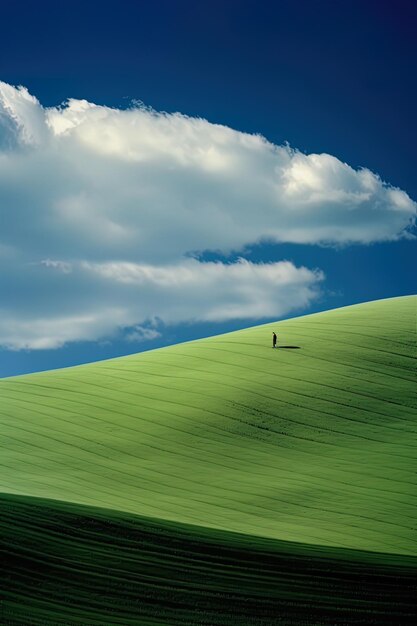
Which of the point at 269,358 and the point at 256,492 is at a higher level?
the point at 269,358

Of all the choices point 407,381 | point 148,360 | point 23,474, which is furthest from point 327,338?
point 23,474

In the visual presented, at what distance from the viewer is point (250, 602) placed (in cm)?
1263

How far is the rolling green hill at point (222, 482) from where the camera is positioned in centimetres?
1266

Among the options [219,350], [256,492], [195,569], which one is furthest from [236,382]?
[195,569]

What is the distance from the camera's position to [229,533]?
1590cm

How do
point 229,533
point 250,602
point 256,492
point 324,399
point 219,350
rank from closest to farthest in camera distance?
point 250,602
point 229,533
point 256,492
point 324,399
point 219,350

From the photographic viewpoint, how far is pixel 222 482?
2106 centimetres

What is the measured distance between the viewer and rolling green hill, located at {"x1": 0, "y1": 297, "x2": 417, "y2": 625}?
41.5 feet

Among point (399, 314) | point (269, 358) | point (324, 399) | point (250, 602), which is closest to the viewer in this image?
point (250, 602)

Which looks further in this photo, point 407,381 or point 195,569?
point 407,381

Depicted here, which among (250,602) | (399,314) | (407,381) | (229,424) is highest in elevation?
(399,314)

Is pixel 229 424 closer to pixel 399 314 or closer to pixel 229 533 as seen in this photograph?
pixel 229 533

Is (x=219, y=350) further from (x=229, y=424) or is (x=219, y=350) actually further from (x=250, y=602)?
(x=250, y=602)

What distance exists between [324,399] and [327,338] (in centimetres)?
856
